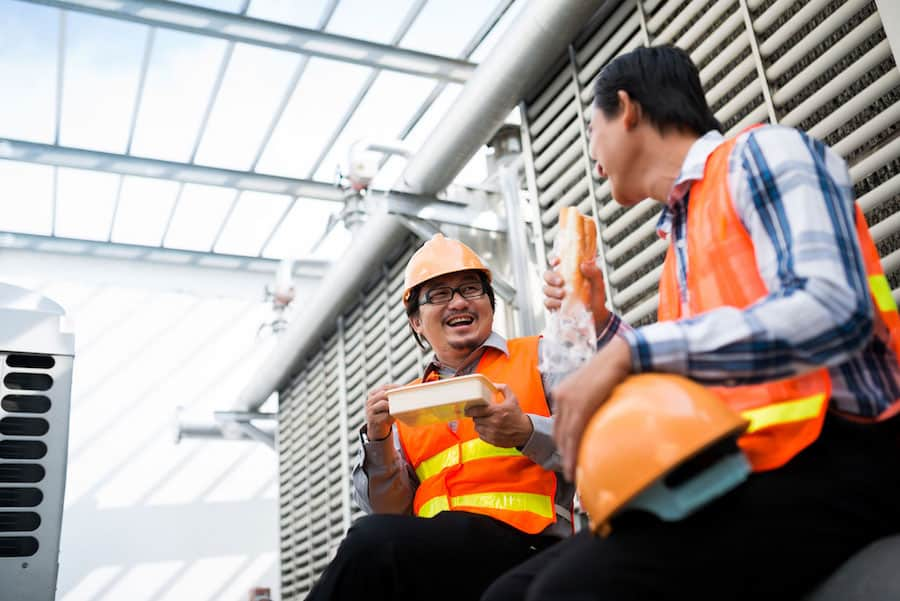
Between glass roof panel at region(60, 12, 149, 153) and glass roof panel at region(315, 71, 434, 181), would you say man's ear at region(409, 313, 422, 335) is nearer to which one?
glass roof panel at region(315, 71, 434, 181)

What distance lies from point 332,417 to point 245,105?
4002mm

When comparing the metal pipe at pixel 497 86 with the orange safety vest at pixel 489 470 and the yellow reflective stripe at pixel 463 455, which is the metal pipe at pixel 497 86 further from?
the yellow reflective stripe at pixel 463 455

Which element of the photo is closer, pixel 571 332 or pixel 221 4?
pixel 571 332

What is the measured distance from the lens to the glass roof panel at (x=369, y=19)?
833 centimetres

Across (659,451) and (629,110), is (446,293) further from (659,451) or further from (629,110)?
(659,451)

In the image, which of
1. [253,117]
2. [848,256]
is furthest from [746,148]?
[253,117]

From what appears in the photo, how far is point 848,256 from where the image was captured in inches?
54.3

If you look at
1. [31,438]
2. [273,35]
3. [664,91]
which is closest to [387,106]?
[273,35]

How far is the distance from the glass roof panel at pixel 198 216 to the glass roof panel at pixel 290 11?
11.9 feet

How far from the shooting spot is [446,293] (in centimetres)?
296

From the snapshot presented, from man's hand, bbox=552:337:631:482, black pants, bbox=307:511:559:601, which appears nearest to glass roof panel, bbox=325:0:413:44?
black pants, bbox=307:511:559:601

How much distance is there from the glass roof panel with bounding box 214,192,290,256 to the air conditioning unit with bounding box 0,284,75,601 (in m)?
8.27

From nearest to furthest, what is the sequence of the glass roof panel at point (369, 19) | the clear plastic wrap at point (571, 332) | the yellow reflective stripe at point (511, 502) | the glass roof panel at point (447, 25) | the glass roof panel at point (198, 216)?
the clear plastic wrap at point (571, 332) → the yellow reflective stripe at point (511, 502) → the glass roof panel at point (369, 19) → the glass roof panel at point (447, 25) → the glass roof panel at point (198, 216)

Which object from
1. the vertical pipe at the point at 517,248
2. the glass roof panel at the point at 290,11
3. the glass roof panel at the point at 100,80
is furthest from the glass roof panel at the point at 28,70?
the vertical pipe at the point at 517,248
